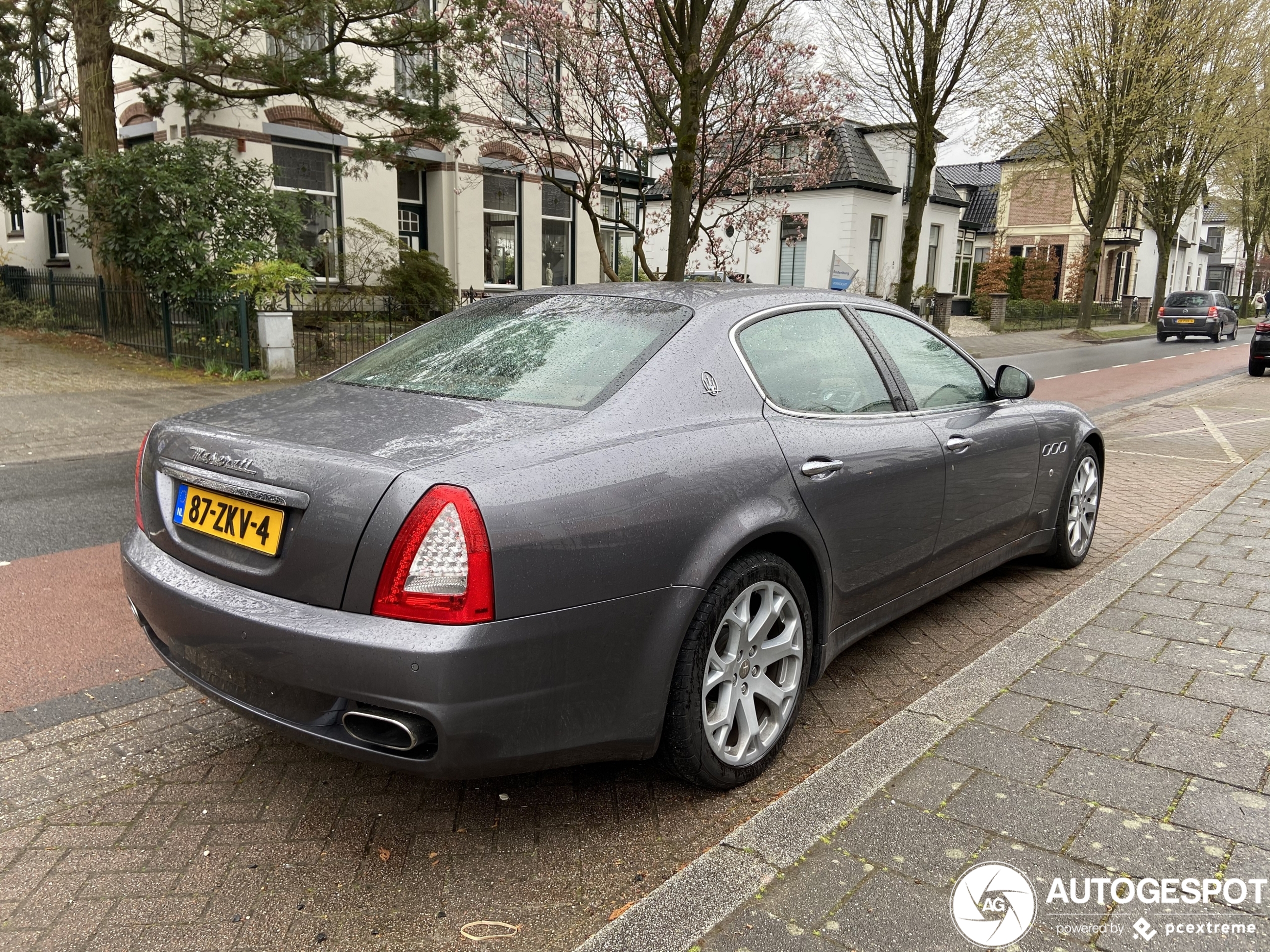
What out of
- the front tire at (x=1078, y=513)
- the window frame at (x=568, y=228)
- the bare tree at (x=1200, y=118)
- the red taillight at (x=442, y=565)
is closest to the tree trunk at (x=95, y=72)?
the window frame at (x=568, y=228)

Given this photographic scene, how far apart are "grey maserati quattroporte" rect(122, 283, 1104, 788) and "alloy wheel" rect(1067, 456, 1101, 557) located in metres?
1.82

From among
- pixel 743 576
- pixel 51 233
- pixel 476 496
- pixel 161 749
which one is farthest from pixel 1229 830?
pixel 51 233

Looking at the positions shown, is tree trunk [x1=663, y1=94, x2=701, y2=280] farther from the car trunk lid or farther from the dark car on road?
the dark car on road

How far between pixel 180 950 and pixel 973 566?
3.38 metres

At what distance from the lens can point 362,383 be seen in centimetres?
325

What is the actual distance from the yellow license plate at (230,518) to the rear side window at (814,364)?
1.61m

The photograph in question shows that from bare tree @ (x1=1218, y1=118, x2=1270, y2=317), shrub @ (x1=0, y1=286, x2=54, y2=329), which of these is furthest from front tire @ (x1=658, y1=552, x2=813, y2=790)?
bare tree @ (x1=1218, y1=118, x2=1270, y2=317)

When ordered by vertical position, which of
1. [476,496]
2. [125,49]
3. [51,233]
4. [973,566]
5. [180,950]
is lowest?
[180,950]

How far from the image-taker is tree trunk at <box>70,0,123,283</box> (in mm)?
14523

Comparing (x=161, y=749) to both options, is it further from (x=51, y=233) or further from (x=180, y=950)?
(x=51, y=233)

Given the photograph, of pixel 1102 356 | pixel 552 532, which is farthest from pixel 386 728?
pixel 1102 356

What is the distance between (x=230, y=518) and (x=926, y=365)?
2932mm

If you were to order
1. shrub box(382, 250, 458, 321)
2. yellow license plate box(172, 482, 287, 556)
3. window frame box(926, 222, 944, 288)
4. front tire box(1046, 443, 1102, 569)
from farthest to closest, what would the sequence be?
1. window frame box(926, 222, 944, 288)
2. shrub box(382, 250, 458, 321)
3. front tire box(1046, 443, 1102, 569)
4. yellow license plate box(172, 482, 287, 556)

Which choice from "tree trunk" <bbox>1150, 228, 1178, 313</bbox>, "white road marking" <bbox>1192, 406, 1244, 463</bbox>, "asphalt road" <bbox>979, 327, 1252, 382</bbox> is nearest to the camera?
"white road marking" <bbox>1192, 406, 1244, 463</bbox>
